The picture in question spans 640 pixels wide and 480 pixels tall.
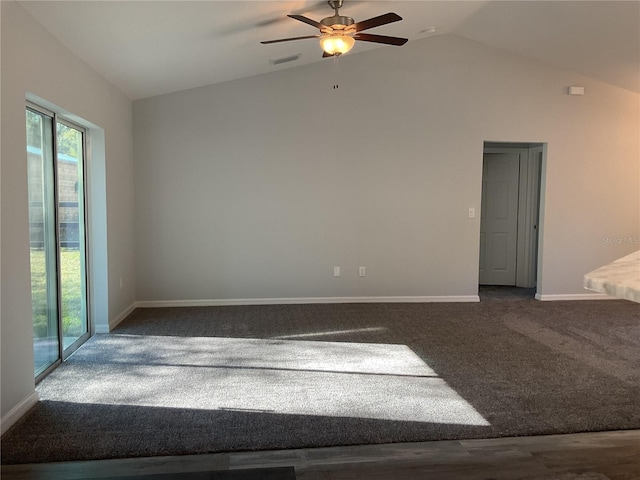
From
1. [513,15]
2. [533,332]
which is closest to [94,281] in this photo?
[533,332]

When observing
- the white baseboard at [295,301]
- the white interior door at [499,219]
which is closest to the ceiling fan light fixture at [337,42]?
the white baseboard at [295,301]

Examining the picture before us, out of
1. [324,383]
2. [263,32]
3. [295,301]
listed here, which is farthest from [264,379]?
[263,32]

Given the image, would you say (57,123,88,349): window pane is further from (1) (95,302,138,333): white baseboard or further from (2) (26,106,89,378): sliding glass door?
(1) (95,302,138,333): white baseboard

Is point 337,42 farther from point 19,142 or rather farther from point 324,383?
point 324,383

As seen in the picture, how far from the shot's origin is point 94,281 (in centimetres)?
445

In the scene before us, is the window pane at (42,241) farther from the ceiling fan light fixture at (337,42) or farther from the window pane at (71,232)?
the ceiling fan light fixture at (337,42)

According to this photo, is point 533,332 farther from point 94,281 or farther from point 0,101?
point 0,101

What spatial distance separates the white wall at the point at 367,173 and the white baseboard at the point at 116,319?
221 millimetres

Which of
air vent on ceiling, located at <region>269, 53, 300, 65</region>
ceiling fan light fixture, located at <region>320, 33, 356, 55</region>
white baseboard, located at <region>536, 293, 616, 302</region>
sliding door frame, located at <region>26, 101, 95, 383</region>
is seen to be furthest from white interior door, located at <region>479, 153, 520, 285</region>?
sliding door frame, located at <region>26, 101, 95, 383</region>

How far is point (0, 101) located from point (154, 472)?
2.09 metres

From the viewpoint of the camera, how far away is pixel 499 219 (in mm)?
7191

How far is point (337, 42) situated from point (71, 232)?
9.05 feet

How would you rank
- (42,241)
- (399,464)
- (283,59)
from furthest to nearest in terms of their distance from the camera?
1. (283,59)
2. (42,241)
3. (399,464)

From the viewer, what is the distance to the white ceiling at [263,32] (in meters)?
3.31
